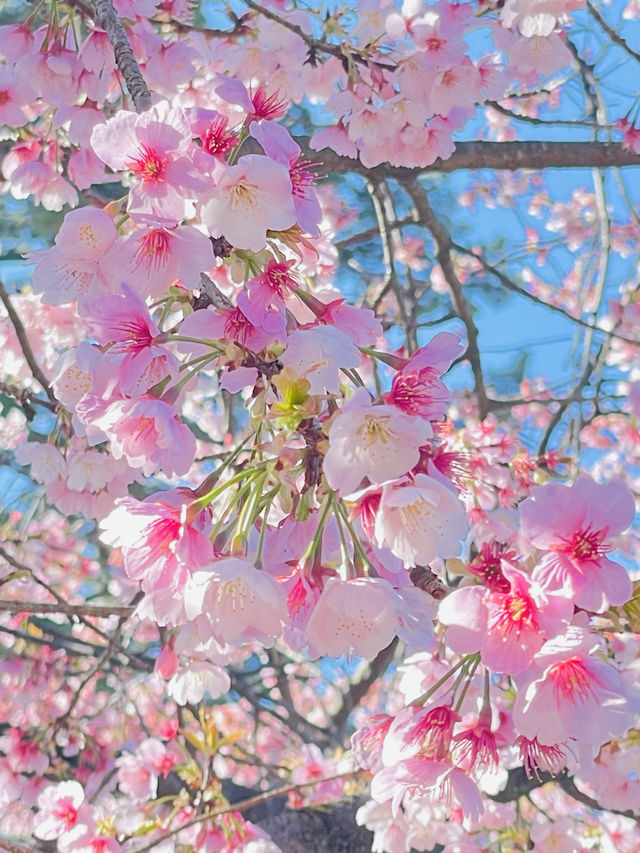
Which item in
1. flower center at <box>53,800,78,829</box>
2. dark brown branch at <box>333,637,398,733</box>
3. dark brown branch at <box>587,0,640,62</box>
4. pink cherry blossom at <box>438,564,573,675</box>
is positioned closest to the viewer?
pink cherry blossom at <box>438,564,573,675</box>

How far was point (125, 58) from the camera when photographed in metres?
1.01

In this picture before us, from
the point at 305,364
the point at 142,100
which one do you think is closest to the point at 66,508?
the point at 142,100

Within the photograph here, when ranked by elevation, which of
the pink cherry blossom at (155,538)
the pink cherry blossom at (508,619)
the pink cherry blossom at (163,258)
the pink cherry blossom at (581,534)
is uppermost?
the pink cherry blossom at (163,258)

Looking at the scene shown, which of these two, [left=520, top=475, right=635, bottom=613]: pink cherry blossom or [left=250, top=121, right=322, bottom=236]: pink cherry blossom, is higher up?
[left=250, top=121, right=322, bottom=236]: pink cherry blossom

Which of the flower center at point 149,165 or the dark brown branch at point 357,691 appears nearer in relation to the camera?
the flower center at point 149,165

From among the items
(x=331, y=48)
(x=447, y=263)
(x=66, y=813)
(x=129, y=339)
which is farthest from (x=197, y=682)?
(x=447, y=263)

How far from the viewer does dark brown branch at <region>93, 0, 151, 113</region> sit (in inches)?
36.0

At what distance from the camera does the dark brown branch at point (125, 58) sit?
91 centimetres

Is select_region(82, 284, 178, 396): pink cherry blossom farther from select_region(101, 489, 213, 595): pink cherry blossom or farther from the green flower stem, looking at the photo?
the green flower stem

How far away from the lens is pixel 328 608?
0.74 meters

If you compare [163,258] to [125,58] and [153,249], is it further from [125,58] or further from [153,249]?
[125,58]

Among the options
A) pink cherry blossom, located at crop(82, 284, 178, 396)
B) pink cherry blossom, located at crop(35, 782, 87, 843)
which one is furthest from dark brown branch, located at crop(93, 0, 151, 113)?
pink cherry blossom, located at crop(35, 782, 87, 843)

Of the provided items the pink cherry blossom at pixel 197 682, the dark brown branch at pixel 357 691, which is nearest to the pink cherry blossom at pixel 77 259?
the pink cherry blossom at pixel 197 682

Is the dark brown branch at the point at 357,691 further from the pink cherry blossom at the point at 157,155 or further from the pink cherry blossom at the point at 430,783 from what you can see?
the pink cherry blossom at the point at 157,155
